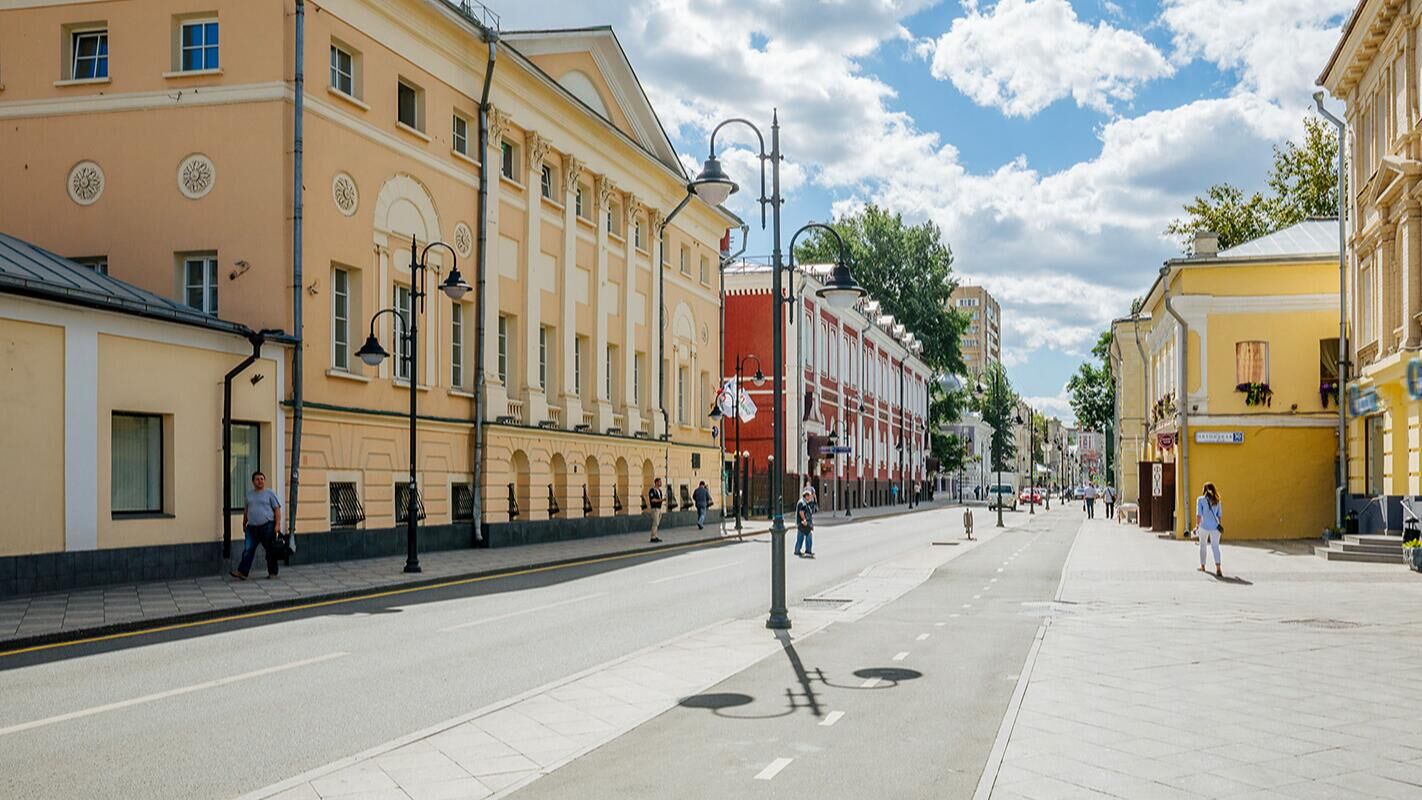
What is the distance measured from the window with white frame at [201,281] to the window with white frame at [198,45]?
365cm

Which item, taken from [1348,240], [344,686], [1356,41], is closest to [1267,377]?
[1348,240]

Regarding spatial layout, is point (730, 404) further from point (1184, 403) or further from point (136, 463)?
point (136, 463)

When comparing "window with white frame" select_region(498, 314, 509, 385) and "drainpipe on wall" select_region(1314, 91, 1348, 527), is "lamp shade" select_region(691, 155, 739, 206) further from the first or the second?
"drainpipe on wall" select_region(1314, 91, 1348, 527)

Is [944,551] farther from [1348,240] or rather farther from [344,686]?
[344,686]

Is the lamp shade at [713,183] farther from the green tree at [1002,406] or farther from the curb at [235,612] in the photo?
the green tree at [1002,406]

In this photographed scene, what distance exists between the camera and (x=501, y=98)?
3222 cm

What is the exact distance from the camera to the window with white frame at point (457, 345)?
30.4 meters

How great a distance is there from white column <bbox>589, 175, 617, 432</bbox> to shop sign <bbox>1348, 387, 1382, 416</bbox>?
20.8 m

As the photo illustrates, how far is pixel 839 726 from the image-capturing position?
8688 mm

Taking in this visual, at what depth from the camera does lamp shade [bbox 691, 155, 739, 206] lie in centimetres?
1468

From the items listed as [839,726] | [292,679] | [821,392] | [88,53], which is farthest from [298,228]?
[821,392]

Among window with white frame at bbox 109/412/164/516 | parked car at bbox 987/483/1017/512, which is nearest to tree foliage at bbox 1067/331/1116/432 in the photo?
parked car at bbox 987/483/1017/512

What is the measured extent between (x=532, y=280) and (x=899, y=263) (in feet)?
202

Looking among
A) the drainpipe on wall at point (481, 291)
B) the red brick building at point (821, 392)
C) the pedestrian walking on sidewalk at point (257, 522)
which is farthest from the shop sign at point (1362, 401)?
the pedestrian walking on sidewalk at point (257, 522)
